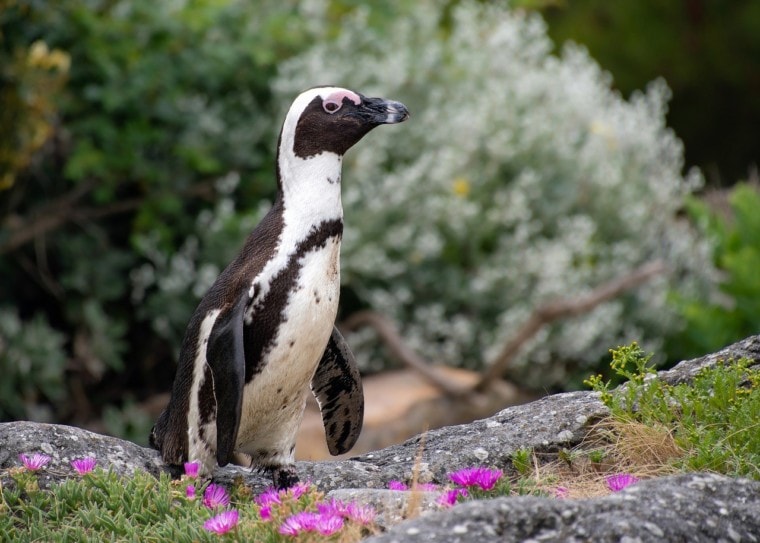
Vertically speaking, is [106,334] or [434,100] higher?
[434,100]

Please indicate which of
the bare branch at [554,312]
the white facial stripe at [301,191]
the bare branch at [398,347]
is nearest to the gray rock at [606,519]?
the white facial stripe at [301,191]

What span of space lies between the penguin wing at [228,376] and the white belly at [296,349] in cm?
14

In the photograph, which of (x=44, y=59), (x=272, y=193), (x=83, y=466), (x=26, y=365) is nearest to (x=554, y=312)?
(x=272, y=193)

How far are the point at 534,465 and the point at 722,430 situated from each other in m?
0.60

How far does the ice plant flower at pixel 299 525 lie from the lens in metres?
2.71

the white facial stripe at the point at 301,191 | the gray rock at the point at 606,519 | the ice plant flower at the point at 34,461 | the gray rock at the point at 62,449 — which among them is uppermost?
the white facial stripe at the point at 301,191

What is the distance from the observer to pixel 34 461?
344 centimetres

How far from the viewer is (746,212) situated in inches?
296

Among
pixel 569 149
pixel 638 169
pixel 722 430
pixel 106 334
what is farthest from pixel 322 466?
pixel 638 169

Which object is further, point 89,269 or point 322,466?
point 89,269

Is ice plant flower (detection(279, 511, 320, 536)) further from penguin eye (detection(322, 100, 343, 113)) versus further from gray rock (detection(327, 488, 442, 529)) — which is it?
penguin eye (detection(322, 100, 343, 113))

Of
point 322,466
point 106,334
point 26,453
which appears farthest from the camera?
point 106,334

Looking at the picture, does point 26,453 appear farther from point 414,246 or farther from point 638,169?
point 638,169

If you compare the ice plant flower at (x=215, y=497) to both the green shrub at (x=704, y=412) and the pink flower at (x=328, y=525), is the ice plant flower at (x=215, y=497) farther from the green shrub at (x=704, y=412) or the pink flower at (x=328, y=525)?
the green shrub at (x=704, y=412)
